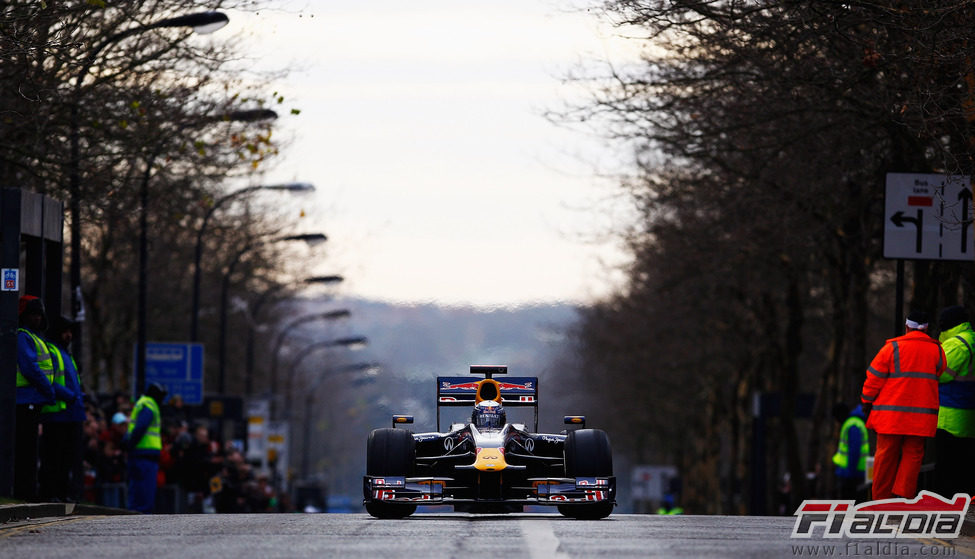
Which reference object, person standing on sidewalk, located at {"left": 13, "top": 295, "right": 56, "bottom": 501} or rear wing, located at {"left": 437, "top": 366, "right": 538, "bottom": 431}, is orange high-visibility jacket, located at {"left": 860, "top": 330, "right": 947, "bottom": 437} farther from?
person standing on sidewalk, located at {"left": 13, "top": 295, "right": 56, "bottom": 501}

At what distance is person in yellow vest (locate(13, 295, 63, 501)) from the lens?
61.5 ft

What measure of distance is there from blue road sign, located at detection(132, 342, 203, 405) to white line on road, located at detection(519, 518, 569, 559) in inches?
893

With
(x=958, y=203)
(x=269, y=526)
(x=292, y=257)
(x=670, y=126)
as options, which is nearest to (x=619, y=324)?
(x=292, y=257)

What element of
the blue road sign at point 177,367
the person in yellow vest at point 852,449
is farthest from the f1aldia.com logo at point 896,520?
the blue road sign at point 177,367

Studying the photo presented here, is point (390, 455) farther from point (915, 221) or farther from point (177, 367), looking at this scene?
point (177, 367)

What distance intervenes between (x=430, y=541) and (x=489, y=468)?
4.48m

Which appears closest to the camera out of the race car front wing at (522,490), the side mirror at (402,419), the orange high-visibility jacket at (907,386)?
the orange high-visibility jacket at (907,386)

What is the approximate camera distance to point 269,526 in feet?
51.0

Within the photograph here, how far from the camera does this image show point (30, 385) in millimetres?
18969

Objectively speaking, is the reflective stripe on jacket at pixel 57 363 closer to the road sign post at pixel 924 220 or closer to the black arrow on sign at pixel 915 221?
the road sign post at pixel 924 220

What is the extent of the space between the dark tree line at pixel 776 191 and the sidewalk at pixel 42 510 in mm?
7800

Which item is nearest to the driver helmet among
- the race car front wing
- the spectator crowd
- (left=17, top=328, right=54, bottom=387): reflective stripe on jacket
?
the race car front wing

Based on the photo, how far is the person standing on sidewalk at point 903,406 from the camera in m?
16.3

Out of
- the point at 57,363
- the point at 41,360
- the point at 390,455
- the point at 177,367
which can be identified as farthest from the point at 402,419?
the point at 177,367
